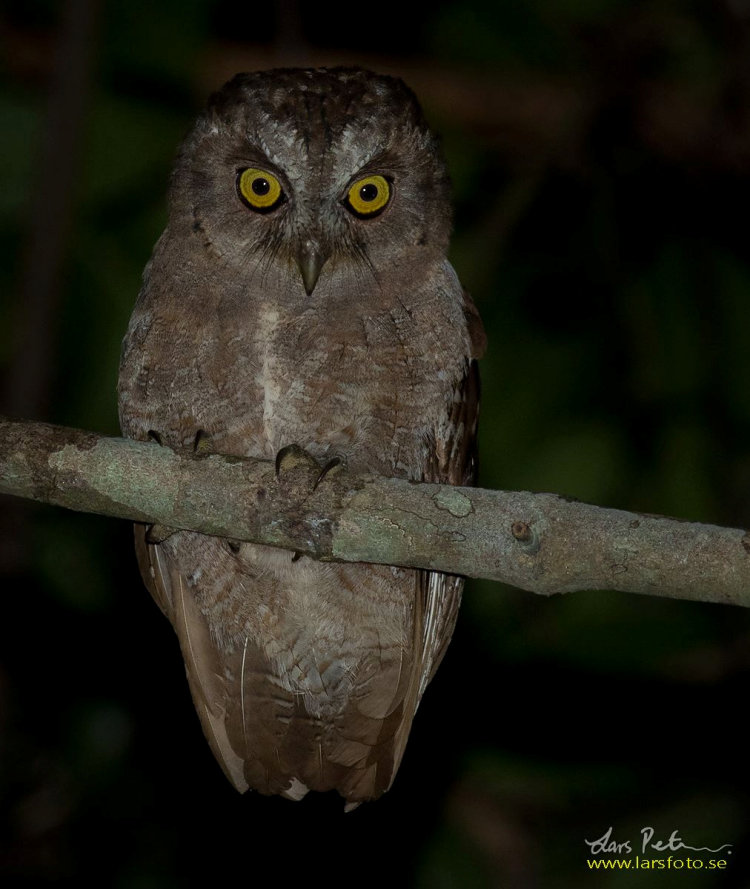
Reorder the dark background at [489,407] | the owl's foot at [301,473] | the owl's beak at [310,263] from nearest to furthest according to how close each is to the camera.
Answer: the owl's foot at [301,473] → the owl's beak at [310,263] → the dark background at [489,407]

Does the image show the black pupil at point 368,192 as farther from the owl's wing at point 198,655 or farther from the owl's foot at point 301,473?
the owl's wing at point 198,655

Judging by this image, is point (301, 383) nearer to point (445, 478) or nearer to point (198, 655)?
point (445, 478)

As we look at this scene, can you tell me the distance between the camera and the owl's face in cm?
331

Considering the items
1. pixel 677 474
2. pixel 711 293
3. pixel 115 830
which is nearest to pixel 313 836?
pixel 115 830

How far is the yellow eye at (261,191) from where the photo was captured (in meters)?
3.36

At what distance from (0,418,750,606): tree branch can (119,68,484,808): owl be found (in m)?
0.34

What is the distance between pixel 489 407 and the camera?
502 centimetres

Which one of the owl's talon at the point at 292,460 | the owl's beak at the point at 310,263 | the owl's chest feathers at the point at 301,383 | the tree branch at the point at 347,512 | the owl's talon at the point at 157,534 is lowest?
the owl's talon at the point at 157,534

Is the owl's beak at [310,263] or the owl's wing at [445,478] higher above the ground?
the owl's beak at [310,263]

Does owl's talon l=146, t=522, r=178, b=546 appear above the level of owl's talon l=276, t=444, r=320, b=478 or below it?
below

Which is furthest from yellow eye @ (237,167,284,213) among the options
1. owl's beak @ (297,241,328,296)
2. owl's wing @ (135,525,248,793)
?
owl's wing @ (135,525,248,793)

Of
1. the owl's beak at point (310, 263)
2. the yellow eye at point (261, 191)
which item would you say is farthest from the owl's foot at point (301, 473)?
the yellow eye at point (261, 191)

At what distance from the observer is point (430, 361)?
11.1 ft

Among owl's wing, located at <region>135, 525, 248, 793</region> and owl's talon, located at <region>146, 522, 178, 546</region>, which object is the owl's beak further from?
owl's wing, located at <region>135, 525, 248, 793</region>
